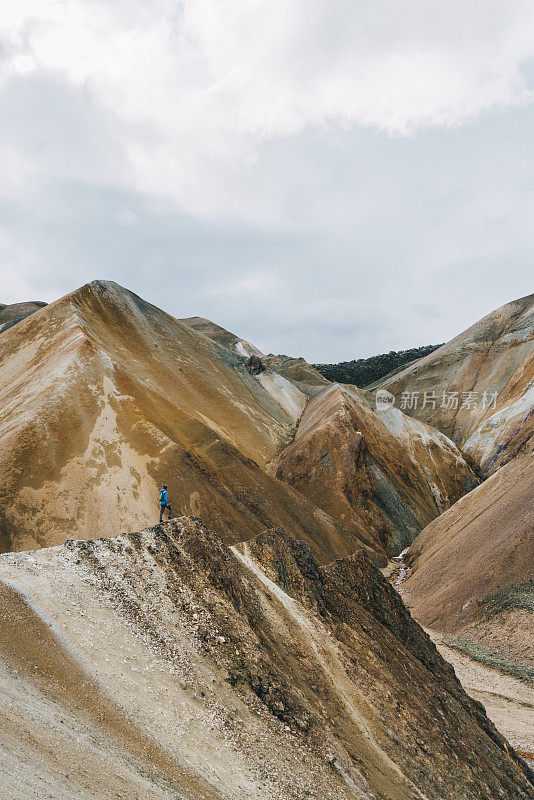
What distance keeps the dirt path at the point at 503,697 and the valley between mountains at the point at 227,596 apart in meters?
0.11

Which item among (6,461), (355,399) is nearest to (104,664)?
(6,461)

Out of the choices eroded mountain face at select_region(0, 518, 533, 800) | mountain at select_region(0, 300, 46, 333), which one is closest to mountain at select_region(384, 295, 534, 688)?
eroded mountain face at select_region(0, 518, 533, 800)

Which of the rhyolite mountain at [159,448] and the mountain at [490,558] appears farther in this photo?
the rhyolite mountain at [159,448]

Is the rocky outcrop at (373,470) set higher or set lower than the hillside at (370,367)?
lower

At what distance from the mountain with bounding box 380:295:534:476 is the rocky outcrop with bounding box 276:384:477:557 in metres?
5.16

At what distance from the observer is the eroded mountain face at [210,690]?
327 inches

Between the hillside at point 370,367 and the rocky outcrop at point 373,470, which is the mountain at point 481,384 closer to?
the rocky outcrop at point 373,470

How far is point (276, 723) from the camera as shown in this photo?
423 inches

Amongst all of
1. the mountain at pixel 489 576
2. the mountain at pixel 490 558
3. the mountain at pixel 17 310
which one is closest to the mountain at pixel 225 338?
the mountain at pixel 17 310

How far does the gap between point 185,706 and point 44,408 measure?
28.1 metres

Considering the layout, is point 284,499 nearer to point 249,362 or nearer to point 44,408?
point 44,408

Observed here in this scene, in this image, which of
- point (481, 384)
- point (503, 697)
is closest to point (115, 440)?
point (503, 697)

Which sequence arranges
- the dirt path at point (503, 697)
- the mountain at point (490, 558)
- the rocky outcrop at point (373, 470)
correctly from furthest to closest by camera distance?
the rocky outcrop at point (373, 470) < the mountain at point (490, 558) < the dirt path at point (503, 697)

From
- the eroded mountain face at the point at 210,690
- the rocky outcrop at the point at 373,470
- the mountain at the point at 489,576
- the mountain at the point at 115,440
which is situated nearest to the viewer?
the eroded mountain face at the point at 210,690
